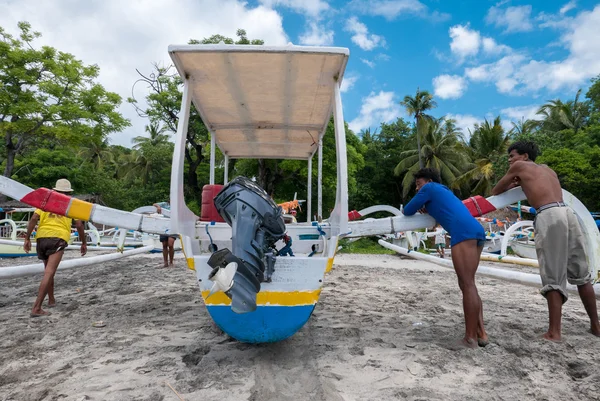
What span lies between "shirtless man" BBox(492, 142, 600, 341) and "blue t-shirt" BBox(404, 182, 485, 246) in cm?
58

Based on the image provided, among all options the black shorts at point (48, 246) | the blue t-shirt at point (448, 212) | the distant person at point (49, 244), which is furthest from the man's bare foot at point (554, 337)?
the black shorts at point (48, 246)

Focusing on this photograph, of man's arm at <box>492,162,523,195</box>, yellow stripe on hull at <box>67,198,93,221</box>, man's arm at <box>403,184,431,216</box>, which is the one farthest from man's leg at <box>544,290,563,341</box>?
yellow stripe on hull at <box>67,198,93,221</box>

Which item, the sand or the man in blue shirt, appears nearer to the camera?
the sand

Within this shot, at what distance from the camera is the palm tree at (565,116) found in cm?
2669

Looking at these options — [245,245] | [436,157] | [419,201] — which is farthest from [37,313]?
[436,157]

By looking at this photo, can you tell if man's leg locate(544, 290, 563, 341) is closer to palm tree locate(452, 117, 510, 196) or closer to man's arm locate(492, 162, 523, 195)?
man's arm locate(492, 162, 523, 195)

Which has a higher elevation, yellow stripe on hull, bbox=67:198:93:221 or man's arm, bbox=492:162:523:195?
man's arm, bbox=492:162:523:195

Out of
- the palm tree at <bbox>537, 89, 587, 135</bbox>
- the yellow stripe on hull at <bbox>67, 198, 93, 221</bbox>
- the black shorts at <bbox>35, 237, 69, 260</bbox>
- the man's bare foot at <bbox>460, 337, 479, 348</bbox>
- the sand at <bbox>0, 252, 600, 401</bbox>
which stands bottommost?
the sand at <bbox>0, 252, 600, 401</bbox>

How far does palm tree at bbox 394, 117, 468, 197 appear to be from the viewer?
89.3 feet

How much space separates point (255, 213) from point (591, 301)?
3.11m

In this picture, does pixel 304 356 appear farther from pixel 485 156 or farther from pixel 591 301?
pixel 485 156

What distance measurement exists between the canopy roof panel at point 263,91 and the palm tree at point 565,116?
27671 mm

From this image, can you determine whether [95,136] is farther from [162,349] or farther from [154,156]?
[162,349]

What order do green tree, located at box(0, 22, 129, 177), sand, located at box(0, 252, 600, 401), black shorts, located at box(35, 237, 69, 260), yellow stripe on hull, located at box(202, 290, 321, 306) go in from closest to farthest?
sand, located at box(0, 252, 600, 401)
yellow stripe on hull, located at box(202, 290, 321, 306)
black shorts, located at box(35, 237, 69, 260)
green tree, located at box(0, 22, 129, 177)
